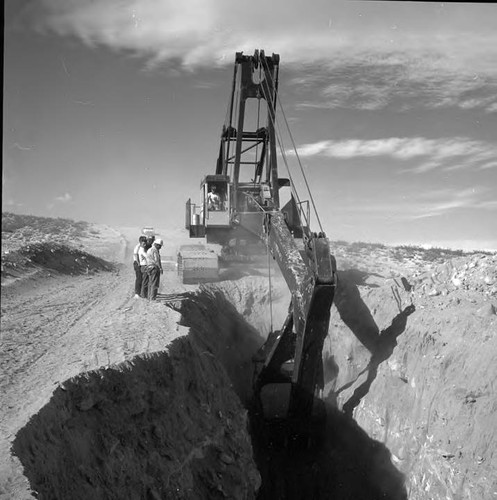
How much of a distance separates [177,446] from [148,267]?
20.3 feet

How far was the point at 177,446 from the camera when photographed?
6895 mm

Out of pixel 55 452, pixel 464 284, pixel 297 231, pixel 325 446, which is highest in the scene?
pixel 297 231

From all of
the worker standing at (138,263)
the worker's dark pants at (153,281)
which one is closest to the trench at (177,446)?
the worker's dark pants at (153,281)

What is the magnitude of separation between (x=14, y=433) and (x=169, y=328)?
4.44 m

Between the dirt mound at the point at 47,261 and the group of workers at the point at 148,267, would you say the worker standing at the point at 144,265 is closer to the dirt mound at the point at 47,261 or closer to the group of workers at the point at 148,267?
the group of workers at the point at 148,267

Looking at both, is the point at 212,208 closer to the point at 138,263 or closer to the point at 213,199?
the point at 213,199

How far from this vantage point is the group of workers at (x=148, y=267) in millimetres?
12469

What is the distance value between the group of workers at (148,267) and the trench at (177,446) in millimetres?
1310

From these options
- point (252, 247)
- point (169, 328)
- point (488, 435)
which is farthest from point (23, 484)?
point (252, 247)

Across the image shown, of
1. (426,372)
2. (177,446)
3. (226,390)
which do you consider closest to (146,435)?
(177,446)

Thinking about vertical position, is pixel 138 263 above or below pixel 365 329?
above

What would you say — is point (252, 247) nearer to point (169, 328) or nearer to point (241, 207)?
point (241, 207)

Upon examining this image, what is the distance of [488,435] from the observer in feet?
27.4

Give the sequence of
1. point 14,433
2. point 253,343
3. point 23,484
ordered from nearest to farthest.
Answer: point 23,484, point 14,433, point 253,343
